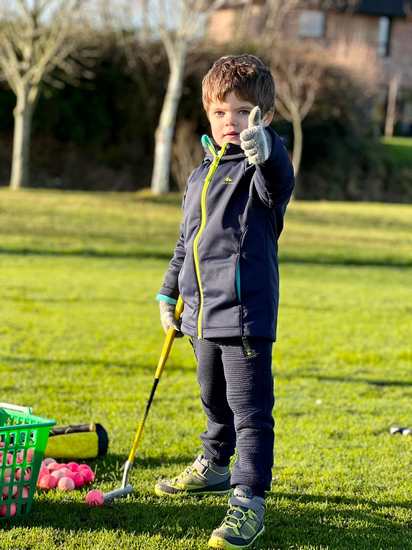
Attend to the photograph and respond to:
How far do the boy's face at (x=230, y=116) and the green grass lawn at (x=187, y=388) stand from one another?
163 centimetres

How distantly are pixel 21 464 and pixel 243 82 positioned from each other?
1802 millimetres

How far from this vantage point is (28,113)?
2575 centimetres

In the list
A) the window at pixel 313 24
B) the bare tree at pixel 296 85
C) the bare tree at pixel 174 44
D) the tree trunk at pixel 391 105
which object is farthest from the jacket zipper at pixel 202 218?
the tree trunk at pixel 391 105

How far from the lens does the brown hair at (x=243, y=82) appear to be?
3.79 metres

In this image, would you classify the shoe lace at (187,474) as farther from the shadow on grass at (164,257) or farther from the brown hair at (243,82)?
the shadow on grass at (164,257)

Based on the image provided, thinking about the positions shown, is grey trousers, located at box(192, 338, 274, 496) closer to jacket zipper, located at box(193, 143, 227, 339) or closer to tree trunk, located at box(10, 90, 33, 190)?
jacket zipper, located at box(193, 143, 227, 339)

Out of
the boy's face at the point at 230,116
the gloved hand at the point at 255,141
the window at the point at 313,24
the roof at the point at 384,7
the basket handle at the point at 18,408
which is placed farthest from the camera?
the roof at the point at 384,7

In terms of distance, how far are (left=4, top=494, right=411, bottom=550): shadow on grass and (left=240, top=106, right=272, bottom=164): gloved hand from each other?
5.06 feet

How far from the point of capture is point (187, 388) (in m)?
6.78

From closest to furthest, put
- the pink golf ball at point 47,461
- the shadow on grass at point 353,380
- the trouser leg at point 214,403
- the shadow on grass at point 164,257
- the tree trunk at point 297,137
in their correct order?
1. the trouser leg at point 214,403
2. the pink golf ball at point 47,461
3. the shadow on grass at point 353,380
4. the shadow on grass at point 164,257
5. the tree trunk at point 297,137

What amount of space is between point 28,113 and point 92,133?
3183 millimetres

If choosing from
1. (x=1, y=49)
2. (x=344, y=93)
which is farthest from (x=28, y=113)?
(x=344, y=93)

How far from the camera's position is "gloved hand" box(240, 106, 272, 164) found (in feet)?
11.4

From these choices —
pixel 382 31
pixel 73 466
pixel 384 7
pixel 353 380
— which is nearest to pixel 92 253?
pixel 353 380
